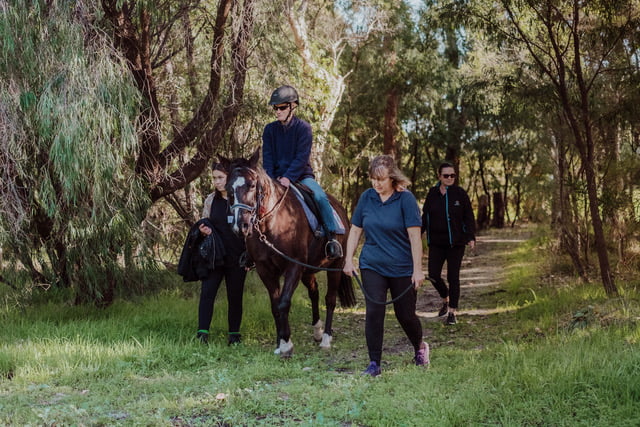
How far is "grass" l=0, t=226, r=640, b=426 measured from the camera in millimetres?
4578

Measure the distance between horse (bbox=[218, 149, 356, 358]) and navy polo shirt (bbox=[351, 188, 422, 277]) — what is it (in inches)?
46.8

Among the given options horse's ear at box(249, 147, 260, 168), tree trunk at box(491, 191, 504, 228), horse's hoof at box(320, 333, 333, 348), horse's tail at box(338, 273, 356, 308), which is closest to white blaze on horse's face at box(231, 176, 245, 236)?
horse's ear at box(249, 147, 260, 168)

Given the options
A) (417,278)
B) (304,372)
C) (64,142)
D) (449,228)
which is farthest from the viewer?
(449,228)

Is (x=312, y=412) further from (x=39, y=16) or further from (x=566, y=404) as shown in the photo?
(x=39, y=16)

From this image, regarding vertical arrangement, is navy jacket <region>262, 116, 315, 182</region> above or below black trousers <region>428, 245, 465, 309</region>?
above

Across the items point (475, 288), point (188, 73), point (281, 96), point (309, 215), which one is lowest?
point (475, 288)

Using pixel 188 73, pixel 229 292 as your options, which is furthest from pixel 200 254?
pixel 188 73

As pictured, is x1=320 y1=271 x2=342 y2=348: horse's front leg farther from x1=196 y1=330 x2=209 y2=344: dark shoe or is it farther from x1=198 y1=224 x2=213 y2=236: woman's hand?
x1=198 y1=224 x2=213 y2=236: woman's hand

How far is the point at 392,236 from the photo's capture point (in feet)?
18.7

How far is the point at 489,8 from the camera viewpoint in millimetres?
10266

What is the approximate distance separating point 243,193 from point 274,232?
79 centimetres

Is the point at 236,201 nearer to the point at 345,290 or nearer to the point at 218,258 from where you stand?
the point at 218,258

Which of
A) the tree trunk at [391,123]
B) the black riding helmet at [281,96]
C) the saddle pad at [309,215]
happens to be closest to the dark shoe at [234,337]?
the saddle pad at [309,215]

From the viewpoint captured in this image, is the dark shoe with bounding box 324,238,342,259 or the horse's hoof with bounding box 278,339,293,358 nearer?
the horse's hoof with bounding box 278,339,293,358
